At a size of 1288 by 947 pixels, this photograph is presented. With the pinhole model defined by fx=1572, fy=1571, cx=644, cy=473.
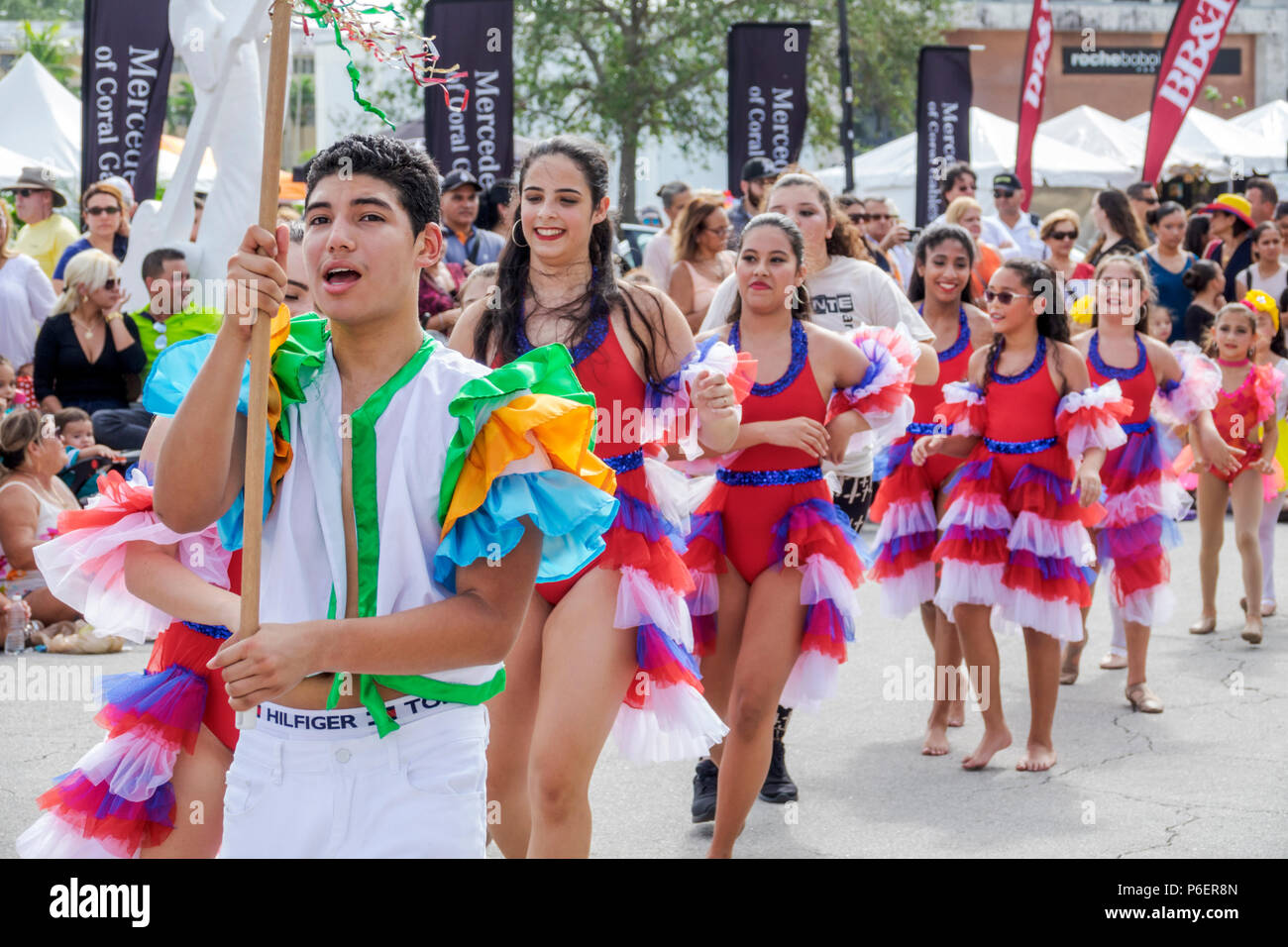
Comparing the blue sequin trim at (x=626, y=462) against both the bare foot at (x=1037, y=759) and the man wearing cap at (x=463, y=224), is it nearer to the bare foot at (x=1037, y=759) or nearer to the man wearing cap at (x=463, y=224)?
the bare foot at (x=1037, y=759)

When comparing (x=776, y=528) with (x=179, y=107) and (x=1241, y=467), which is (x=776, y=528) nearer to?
(x=1241, y=467)

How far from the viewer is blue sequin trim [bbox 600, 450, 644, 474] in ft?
14.4

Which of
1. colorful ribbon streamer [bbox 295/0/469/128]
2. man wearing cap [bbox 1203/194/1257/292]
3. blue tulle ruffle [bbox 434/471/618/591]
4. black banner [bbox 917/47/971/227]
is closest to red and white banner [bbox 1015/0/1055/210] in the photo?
black banner [bbox 917/47/971/227]

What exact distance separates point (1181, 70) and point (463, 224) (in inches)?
460

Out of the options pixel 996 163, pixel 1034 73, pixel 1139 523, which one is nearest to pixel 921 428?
pixel 1139 523

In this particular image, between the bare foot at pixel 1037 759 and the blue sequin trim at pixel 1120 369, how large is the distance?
2052 millimetres

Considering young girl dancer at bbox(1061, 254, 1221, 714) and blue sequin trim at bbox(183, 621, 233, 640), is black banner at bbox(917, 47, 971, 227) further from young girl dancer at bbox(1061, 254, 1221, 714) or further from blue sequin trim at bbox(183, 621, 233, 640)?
blue sequin trim at bbox(183, 621, 233, 640)

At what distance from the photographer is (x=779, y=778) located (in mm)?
5996

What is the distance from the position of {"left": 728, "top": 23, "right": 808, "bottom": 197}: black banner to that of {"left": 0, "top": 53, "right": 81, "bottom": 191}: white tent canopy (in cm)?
803

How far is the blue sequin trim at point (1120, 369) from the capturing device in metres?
7.53
